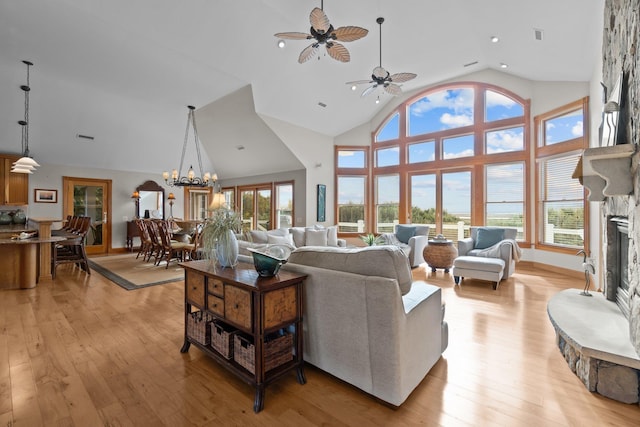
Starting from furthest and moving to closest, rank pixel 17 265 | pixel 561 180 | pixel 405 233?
1. pixel 405 233
2. pixel 561 180
3. pixel 17 265

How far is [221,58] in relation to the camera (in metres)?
4.91

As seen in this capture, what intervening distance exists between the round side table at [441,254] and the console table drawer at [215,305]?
4.47m

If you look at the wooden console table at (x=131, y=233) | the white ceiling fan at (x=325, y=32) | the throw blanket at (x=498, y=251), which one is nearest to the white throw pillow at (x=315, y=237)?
the throw blanket at (x=498, y=251)

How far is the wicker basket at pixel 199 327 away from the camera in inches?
88.9

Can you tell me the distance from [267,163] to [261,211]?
1763 mm

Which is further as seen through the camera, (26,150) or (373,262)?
(26,150)

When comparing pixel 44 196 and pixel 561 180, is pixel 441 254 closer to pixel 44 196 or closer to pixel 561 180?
pixel 561 180

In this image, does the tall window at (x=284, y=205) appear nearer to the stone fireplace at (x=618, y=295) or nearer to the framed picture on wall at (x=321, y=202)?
the framed picture on wall at (x=321, y=202)

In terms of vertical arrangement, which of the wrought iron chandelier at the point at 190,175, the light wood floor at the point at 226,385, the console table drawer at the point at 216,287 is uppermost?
the wrought iron chandelier at the point at 190,175

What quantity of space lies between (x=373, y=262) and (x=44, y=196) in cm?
904

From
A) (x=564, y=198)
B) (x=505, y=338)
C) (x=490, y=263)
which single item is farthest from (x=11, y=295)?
(x=564, y=198)

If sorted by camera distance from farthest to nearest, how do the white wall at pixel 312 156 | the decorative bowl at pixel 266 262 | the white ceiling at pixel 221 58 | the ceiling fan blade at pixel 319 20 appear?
the white wall at pixel 312 156 → the white ceiling at pixel 221 58 → the ceiling fan blade at pixel 319 20 → the decorative bowl at pixel 266 262

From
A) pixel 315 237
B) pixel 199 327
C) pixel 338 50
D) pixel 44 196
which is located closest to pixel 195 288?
pixel 199 327

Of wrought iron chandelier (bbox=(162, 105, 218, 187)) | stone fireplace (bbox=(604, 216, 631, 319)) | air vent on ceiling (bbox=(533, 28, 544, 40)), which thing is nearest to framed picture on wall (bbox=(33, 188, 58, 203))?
wrought iron chandelier (bbox=(162, 105, 218, 187))
